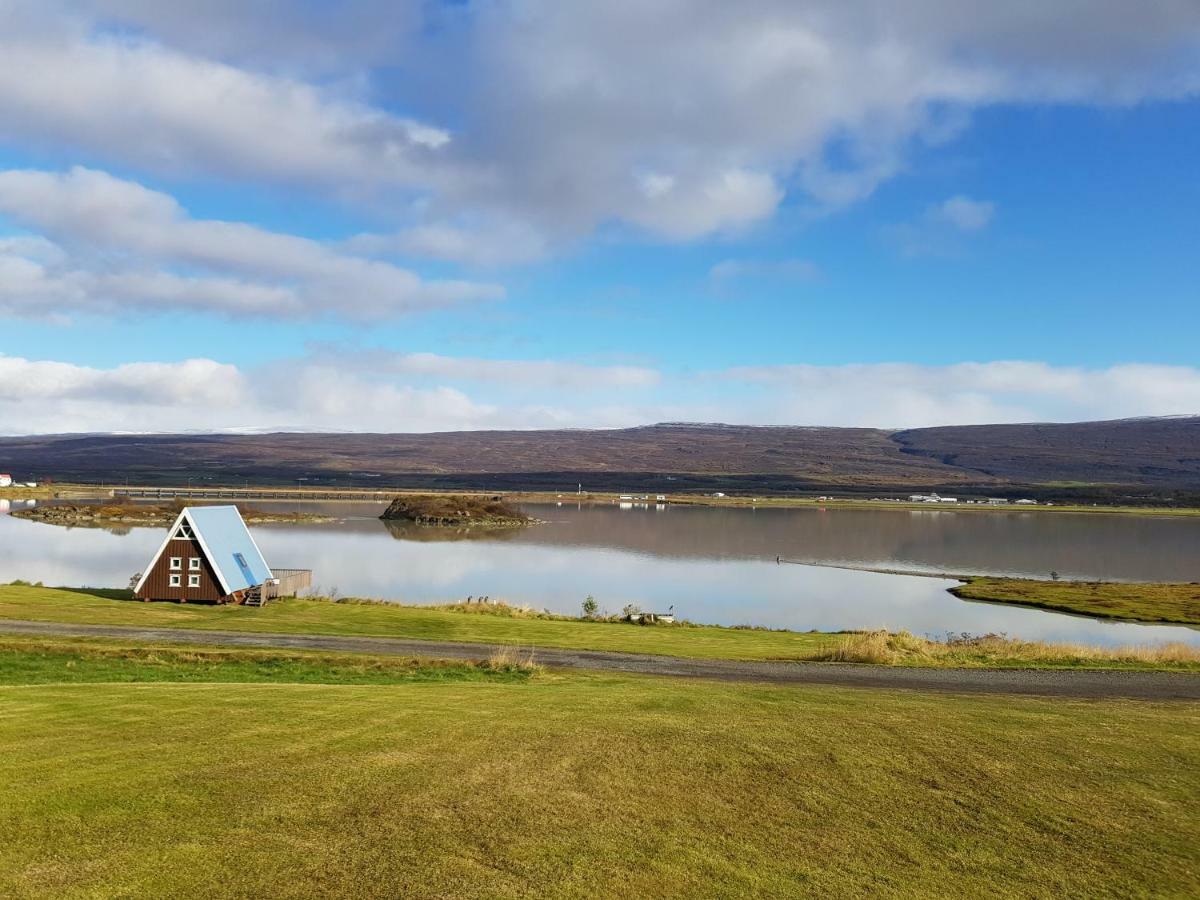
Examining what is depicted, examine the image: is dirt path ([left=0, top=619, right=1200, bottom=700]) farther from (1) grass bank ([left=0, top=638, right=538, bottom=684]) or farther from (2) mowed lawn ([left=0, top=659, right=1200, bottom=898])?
(2) mowed lawn ([left=0, top=659, right=1200, bottom=898])

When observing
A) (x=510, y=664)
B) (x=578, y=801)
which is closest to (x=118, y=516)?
(x=510, y=664)

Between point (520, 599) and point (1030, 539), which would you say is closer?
point (520, 599)

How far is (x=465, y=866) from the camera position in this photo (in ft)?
26.6

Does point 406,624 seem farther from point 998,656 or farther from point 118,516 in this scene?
point 118,516

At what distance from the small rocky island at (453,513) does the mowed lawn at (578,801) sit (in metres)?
115

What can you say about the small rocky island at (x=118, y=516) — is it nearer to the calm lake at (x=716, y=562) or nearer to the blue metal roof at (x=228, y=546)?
the calm lake at (x=716, y=562)

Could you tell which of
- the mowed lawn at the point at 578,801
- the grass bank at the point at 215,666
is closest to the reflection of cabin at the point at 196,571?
the grass bank at the point at 215,666

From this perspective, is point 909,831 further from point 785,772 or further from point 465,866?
point 465,866

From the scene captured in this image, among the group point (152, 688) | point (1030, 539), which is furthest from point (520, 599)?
point (1030, 539)

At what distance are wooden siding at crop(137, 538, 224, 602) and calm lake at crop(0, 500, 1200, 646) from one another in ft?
41.0

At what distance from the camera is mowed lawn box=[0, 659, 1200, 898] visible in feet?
26.3

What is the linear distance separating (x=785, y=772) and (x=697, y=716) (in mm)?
3927

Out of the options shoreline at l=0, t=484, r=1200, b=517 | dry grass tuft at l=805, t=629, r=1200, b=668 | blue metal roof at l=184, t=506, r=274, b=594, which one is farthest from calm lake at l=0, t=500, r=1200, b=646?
shoreline at l=0, t=484, r=1200, b=517

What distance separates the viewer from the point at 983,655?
29.4 metres
